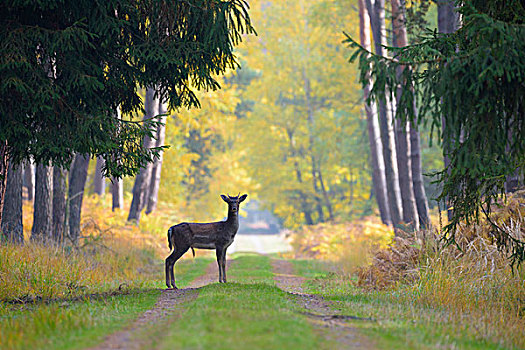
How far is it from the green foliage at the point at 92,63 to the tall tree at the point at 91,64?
0.02 meters

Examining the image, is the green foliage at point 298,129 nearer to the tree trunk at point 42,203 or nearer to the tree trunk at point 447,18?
the tree trunk at point 447,18

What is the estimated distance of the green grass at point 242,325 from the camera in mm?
5542

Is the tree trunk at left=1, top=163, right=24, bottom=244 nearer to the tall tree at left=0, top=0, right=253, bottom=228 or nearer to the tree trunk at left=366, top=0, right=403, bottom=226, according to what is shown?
the tall tree at left=0, top=0, right=253, bottom=228

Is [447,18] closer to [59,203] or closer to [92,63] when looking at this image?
[92,63]

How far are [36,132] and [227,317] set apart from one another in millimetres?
5310

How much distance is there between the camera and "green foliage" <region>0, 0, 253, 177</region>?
9562 millimetres

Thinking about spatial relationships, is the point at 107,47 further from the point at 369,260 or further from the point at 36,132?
the point at 369,260

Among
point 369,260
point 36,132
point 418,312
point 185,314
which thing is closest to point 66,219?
point 36,132

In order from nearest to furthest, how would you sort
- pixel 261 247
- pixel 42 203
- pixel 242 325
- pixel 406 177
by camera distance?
pixel 242 325
pixel 42 203
pixel 406 177
pixel 261 247

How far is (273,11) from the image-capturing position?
133 ft

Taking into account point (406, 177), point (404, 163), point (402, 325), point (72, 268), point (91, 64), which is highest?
point (91, 64)

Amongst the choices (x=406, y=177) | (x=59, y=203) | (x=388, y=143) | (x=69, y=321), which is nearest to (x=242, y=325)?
(x=69, y=321)

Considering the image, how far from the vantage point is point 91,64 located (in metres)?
10.2

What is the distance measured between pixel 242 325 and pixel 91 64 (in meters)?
6.03
